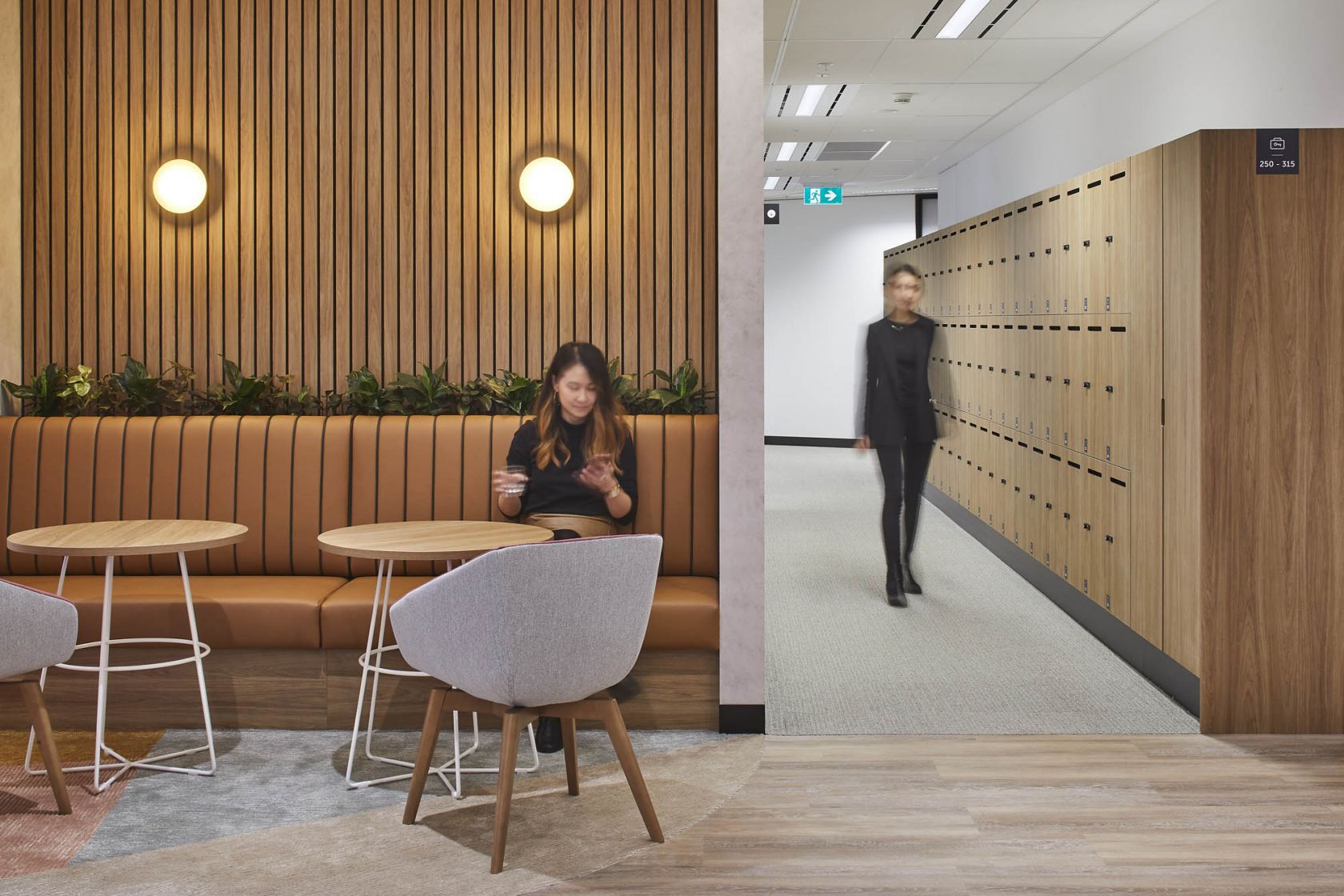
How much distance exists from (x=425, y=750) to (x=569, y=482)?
124cm

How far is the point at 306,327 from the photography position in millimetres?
5078

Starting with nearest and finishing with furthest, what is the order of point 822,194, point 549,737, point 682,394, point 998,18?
1. point 549,737
2. point 682,394
3. point 998,18
4. point 822,194

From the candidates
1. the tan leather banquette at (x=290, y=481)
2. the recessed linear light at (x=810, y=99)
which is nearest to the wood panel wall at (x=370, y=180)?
the tan leather banquette at (x=290, y=481)

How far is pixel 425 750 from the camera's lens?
3.28 metres

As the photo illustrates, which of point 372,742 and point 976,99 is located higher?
point 976,99

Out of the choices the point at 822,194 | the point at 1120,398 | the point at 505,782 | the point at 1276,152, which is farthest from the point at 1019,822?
the point at 822,194

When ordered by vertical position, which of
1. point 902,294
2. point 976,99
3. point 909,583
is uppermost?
point 976,99

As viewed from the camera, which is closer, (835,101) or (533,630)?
(533,630)

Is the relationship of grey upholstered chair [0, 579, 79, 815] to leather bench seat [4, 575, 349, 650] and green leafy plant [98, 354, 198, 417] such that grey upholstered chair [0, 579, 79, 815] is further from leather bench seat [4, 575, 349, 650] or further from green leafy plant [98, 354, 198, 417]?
green leafy plant [98, 354, 198, 417]

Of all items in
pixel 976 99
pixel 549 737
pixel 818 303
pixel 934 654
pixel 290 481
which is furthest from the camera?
pixel 818 303

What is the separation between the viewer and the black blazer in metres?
5.58

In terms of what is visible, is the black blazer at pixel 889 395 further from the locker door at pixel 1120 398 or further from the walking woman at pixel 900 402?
the locker door at pixel 1120 398

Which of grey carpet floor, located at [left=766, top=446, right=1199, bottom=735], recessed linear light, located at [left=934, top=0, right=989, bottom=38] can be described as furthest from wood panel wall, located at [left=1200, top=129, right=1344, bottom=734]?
recessed linear light, located at [left=934, top=0, right=989, bottom=38]

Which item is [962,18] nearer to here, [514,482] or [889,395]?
[889,395]
